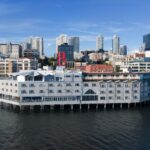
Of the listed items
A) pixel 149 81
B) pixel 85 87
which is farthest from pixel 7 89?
pixel 149 81

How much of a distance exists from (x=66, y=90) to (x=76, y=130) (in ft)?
83.2

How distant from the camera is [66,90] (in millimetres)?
88875

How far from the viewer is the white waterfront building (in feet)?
287

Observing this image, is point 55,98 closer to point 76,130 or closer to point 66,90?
point 66,90

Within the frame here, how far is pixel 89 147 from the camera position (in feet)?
174

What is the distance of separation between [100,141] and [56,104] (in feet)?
107

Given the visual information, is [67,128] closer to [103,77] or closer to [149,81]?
[103,77]

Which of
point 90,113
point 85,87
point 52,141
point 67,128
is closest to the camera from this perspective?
point 52,141

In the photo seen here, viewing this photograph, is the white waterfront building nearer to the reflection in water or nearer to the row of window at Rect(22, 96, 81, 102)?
the row of window at Rect(22, 96, 81, 102)

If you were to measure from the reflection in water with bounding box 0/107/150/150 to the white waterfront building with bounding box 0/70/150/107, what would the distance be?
612 centimetres

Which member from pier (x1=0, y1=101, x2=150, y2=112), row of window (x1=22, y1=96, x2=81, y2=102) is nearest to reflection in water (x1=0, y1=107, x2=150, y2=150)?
pier (x1=0, y1=101, x2=150, y2=112)

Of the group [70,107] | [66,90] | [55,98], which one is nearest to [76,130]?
[55,98]

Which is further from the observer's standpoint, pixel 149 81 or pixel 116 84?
pixel 149 81

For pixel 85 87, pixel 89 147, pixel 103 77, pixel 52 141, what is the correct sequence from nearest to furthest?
pixel 89 147
pixel 52 141
pixel 85 87
pixel 103 77
